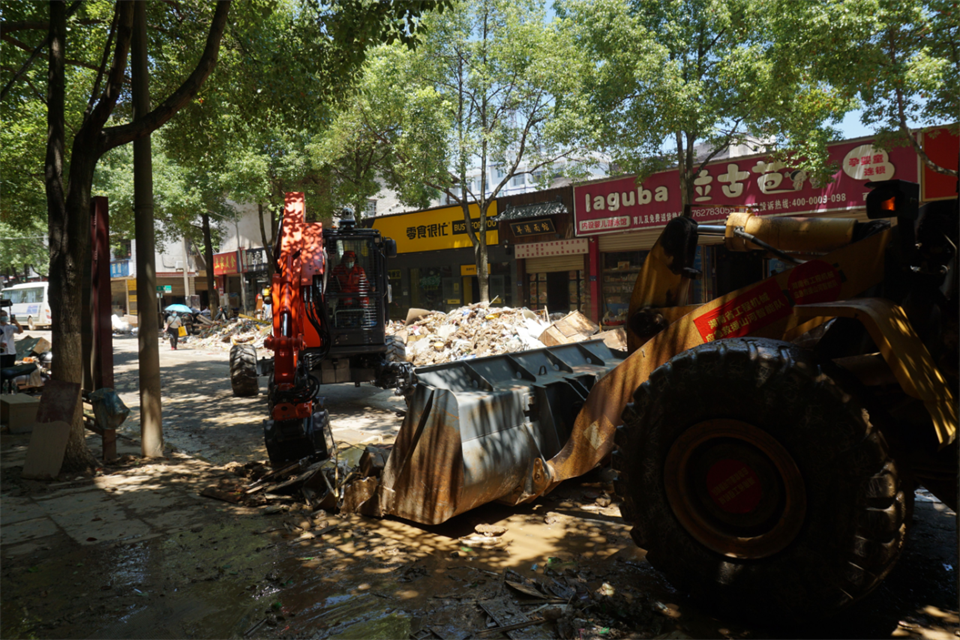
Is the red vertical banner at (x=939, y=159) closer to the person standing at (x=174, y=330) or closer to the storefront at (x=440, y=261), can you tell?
the storefront at (x=440, y=261)

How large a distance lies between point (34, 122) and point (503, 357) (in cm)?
1591

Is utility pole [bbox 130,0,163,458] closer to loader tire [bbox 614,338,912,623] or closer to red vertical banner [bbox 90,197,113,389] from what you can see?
red vertical banner [bbox 90,197,113,389]

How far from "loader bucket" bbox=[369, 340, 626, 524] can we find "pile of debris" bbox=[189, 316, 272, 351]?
61.1ft

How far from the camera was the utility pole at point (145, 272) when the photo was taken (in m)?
7.31

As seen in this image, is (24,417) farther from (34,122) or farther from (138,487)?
(34,122)

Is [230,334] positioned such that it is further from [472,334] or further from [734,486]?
[734,486]

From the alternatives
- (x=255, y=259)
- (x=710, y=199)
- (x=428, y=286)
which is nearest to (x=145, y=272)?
(x=710, y=199)

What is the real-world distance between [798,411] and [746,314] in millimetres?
923

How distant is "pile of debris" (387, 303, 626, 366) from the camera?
45.6ft

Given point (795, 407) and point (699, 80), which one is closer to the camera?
point (795, 407)

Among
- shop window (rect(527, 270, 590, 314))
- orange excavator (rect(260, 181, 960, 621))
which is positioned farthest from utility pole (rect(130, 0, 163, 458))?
shop window (rect(527, 270, 590, 314))

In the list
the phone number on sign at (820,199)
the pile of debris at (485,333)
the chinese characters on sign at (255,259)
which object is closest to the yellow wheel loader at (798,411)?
the pile of debris at (485,333)

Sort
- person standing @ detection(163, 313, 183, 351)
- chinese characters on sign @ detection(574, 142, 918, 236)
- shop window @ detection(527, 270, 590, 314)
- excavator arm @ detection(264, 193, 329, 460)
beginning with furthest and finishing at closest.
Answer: person standing @ detection(163, 313, 183, 351) < shop window @ detection(527, 270, 590, 314) < chinese characters on sign @ detection(574, 142, 918, 236) < excavator arm @ detection(264, 193, 329, 460)

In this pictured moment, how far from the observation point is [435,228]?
27.8 meters
